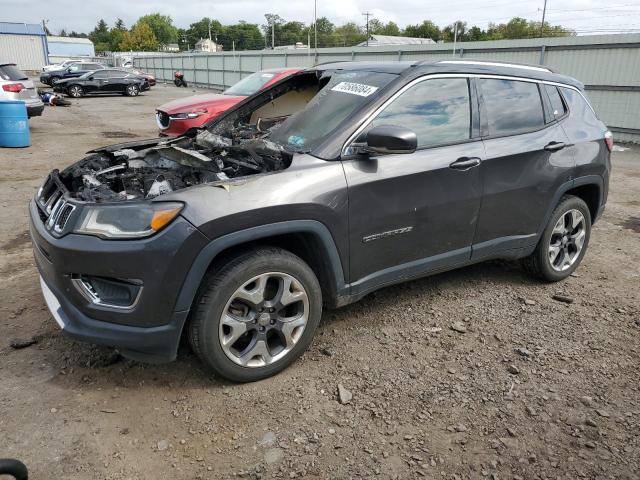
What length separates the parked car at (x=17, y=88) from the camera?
11852 millimetres

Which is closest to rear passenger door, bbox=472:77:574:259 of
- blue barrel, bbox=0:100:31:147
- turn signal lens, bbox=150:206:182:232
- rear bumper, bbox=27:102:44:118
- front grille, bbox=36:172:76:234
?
turn signal lens, bbox=150:206:182:232

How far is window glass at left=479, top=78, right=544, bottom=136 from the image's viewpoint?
3771mm

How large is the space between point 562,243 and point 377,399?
246 centimetres

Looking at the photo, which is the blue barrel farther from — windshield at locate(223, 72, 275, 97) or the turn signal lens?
the turn signal lens

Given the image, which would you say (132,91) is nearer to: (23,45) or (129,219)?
(129,219)

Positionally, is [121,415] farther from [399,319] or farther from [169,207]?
[399,319]

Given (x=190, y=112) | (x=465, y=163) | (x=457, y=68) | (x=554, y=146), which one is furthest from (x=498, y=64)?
(x=190, y=112)

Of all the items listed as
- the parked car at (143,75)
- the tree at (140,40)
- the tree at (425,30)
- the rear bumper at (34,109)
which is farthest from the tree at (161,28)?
the rear bumper at (34,109)

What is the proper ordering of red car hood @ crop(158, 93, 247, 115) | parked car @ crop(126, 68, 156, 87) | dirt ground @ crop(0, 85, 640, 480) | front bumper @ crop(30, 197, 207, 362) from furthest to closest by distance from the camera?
parked car @ crop(126, 68, 156, 87) → red car hood @ crop(158, 93, 247, 115) → front bumper @ crop(30, 197, 207, 362) → dirt ground @ crop(0, 85, 640, 480)

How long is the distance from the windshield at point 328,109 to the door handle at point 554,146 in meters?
1.40

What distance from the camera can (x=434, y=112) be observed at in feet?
11.6

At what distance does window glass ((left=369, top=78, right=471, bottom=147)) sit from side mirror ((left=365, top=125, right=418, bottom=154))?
0.74 ft

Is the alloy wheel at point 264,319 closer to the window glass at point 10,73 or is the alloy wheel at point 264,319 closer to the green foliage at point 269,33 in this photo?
the window glass at point 10,73

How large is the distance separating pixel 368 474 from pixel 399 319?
1.52 meters
